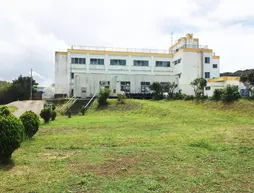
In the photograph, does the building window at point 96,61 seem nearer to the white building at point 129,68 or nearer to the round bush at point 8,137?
the white building at point 129,68

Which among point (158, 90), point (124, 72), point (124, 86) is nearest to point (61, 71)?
point (124, 72)

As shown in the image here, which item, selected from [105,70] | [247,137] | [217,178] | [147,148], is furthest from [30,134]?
[105,70]

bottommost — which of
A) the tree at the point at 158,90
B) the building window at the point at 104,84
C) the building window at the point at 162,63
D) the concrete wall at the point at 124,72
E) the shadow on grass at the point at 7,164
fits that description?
the shadow on grass at the point at 7,164

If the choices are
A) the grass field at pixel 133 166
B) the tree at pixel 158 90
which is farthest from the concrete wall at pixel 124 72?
the grass field at pixel 133 166

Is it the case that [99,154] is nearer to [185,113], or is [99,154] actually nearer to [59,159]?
[59,159]

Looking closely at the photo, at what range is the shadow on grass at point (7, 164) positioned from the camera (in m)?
6.27

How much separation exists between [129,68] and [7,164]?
43.6 m

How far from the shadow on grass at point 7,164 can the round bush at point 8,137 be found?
0.07m

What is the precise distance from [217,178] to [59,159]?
4358mm

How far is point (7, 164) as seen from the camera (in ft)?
21.8

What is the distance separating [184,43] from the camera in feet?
157

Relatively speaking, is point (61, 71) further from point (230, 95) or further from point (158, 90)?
point (230, 95)

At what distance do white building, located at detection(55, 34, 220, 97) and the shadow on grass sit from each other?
34735 millimetres

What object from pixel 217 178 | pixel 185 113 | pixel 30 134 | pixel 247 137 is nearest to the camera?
pixel 217 178
